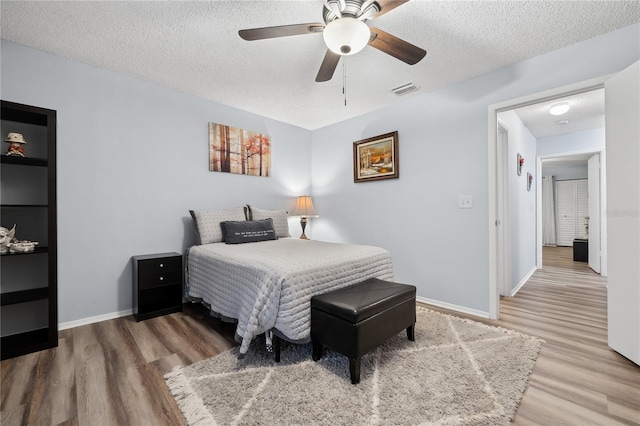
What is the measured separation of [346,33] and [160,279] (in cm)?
271

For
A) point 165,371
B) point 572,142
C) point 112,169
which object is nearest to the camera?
point 165,371

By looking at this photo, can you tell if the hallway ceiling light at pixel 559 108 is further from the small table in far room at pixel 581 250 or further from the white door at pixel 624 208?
the small table in far room at pixel 581 250

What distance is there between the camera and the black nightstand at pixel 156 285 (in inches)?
105

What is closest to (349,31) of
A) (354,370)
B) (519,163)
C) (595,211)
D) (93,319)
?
(354,370)

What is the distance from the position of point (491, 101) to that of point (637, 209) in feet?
4.80

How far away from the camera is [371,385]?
1656 millimetres

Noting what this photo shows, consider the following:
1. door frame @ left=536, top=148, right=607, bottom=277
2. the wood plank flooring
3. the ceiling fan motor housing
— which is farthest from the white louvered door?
the ceiling fan motor housing

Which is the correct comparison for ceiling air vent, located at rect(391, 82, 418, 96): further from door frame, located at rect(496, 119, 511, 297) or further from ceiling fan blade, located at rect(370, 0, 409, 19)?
ceiling fan blade, located at rect(370, 0, 409, 19)

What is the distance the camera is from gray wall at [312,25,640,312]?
2.34m

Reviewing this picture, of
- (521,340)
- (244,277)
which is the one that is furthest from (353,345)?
(521,340)

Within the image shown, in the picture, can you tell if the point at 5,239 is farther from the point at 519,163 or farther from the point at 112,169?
the point at 519,163

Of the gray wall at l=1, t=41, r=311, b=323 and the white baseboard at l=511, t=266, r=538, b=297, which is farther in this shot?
the white baseboard at l=511, t=266, r=538, b=297

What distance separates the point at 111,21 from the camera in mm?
2025

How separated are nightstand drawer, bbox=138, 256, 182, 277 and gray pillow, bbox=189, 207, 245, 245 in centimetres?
32
